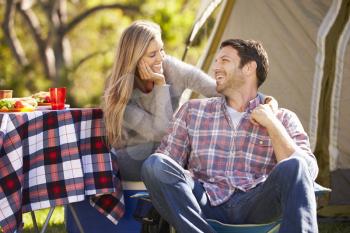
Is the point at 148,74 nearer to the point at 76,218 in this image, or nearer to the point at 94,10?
the point at 76,218

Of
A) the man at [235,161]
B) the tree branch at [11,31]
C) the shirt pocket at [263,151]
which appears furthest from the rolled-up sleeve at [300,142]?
the tree branch at [11,31]

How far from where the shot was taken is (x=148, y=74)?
350cm

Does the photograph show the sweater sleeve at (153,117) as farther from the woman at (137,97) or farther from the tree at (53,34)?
the tree at (53,34)

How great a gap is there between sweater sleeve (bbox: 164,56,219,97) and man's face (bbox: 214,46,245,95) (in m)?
0.31

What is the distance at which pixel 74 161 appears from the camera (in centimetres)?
331

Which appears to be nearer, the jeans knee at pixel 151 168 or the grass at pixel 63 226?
the jeans knee at pixel 151 168

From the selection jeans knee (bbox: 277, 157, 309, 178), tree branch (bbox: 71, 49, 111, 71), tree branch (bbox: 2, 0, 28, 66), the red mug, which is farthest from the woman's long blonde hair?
tree branch (bbox: 71, 49, 111, 71)

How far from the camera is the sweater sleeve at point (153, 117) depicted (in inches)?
137

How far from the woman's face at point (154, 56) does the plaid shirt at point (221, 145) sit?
11.1 inches

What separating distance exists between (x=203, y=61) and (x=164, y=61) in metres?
1.62

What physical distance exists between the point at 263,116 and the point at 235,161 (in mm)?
245

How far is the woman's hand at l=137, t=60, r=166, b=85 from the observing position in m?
3.49

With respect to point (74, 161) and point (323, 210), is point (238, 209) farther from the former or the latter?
point (323, 210)

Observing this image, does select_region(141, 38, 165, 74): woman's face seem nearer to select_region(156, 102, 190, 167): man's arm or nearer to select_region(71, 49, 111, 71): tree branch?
select_region(156, 102, 190, 167): man's arm
